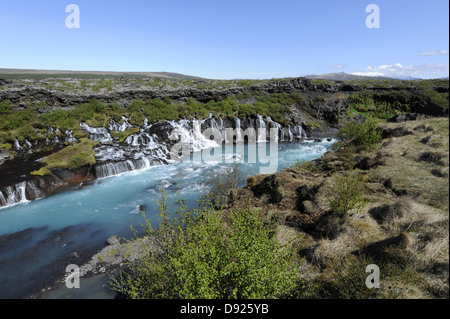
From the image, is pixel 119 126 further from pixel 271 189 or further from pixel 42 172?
pixel 271 189

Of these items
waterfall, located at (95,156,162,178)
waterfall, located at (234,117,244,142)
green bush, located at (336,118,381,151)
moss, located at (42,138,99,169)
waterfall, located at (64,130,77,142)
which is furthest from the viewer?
waterfall, located at (234,117,244,142)

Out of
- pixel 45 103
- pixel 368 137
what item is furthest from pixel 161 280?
pixel 45 103

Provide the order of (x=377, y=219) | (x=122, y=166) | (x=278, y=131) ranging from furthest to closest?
1. (x=278, y=131)
2. (x=122, y=166)
3. (x=377, y=219)

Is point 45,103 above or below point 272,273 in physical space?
above

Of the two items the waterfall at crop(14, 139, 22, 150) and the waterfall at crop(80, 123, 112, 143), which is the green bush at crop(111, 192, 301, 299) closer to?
the waterfall at crop(80, 123, 112, 143)

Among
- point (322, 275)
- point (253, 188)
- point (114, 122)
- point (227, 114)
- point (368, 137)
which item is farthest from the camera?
point (227, 114)

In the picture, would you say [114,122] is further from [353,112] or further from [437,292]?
[353,112]

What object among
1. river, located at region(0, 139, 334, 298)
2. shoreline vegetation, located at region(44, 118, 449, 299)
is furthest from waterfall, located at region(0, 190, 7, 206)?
shoreline vegetation, located at region(44, 118, 449, 299)

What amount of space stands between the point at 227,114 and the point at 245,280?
4394 cm

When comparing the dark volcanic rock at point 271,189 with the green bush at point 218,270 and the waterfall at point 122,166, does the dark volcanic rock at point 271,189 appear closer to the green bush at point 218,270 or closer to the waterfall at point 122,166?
the green bush at point 218,270

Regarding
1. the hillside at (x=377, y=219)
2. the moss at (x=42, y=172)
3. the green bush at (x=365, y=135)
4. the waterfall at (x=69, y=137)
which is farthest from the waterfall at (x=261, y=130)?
the moss at (x=42, y=172)

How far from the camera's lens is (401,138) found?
66.2 feet

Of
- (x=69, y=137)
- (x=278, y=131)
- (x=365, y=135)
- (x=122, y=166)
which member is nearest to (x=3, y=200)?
(x=122, y=166)

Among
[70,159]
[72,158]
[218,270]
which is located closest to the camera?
[218,270]
